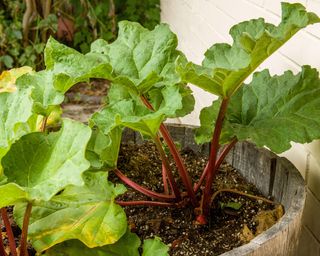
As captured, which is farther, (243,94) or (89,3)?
(89,3)

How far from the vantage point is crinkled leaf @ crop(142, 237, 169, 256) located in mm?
1192

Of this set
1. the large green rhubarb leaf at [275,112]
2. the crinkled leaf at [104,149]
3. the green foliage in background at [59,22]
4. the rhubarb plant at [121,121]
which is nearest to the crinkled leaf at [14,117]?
the rhubarb plant at [121,121]

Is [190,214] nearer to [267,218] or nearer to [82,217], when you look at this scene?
[267,218]

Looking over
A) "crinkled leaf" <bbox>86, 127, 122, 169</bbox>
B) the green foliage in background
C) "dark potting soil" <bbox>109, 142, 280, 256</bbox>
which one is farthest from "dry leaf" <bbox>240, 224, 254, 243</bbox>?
the green foliage in background

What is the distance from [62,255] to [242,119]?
548mm

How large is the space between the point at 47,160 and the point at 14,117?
0.13 meters

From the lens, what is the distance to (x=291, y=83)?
1376mm

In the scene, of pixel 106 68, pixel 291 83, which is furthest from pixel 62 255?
pixel 291 83

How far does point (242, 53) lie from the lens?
1.22 metres

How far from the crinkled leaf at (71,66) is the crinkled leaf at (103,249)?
34cm

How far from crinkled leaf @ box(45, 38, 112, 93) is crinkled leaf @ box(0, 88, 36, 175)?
9 cm

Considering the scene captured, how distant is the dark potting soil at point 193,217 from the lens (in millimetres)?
1323

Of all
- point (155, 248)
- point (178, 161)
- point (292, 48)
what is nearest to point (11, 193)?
point (155, 248)

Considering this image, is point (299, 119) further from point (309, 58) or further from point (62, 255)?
point (62, 255)
